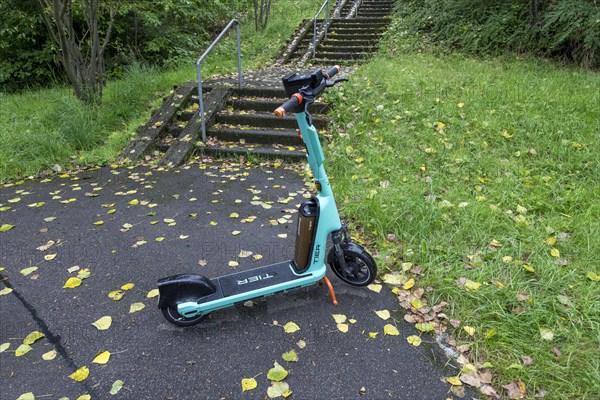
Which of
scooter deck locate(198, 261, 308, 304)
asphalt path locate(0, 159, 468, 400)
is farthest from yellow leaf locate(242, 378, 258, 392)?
scooter deck locate(198, 261, 308, 304)

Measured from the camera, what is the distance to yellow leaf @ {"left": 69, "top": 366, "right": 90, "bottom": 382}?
2.11 meters

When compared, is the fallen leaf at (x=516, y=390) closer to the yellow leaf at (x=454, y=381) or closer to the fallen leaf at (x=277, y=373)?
the yellow leaf at (x=454, y=381)

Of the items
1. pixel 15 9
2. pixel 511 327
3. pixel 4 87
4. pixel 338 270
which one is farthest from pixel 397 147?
pixel 4 87

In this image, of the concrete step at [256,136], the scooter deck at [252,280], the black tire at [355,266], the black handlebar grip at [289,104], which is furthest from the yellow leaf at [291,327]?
the concrete step at [256,136]

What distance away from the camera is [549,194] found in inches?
144

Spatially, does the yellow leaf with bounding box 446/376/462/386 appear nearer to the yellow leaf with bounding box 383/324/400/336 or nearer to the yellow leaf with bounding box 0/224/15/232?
the yellow leaf with bounding box 383/324/400/336

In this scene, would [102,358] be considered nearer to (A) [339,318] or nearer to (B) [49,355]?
(B) [49,355]

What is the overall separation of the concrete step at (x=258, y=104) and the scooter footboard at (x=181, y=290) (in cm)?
A: 405

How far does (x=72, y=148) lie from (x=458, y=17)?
832cm

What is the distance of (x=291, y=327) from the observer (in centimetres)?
246

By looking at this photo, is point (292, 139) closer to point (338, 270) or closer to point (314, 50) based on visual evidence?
point (338, 270)

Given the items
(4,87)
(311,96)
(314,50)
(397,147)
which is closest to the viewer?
(311,96)

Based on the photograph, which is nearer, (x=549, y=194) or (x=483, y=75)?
(x=549, y=194)

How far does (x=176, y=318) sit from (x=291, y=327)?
74cm
